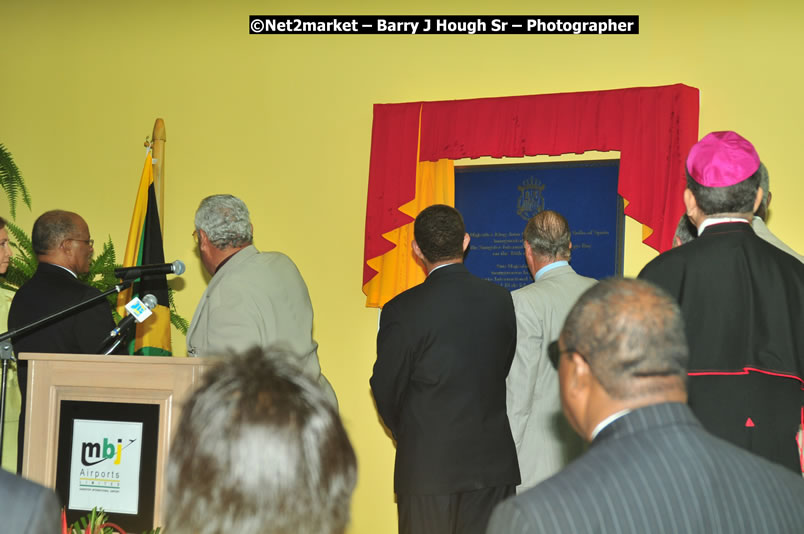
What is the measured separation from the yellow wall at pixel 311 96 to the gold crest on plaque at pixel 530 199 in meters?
0.54

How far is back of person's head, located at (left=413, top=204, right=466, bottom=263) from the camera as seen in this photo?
12.5 feet

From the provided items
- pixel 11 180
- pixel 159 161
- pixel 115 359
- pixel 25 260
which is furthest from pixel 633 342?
pixel 11 180

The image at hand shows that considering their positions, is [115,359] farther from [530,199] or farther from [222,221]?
[530,199]

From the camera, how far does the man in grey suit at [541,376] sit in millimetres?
3912

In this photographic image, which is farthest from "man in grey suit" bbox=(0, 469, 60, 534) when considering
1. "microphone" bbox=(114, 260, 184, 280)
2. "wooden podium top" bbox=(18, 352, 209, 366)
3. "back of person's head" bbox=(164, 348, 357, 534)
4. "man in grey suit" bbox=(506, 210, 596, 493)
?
"man in grey suit" bbox=(506, 210, 596, 493)

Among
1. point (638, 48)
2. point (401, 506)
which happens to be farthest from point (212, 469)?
point (638, 48)

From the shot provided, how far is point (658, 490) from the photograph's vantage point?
1.34 m

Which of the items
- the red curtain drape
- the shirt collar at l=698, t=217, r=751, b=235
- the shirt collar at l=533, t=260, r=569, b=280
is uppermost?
the red curtain drape

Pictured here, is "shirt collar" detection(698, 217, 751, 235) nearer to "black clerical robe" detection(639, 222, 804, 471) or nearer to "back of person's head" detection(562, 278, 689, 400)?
"black clerical robe" detection(639, 222, 804, 471)

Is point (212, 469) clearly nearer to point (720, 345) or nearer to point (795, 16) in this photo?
point (720, 345)

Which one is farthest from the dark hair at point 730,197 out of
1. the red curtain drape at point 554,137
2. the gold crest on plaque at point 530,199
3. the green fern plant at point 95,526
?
the gold crest on plaque at point 530,199

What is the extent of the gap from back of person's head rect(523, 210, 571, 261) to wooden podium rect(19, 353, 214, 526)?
1.76m

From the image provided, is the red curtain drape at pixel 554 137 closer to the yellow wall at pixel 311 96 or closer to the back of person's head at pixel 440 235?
the yellow wall at pixel 311 96

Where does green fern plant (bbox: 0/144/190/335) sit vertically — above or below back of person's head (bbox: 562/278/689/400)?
above
